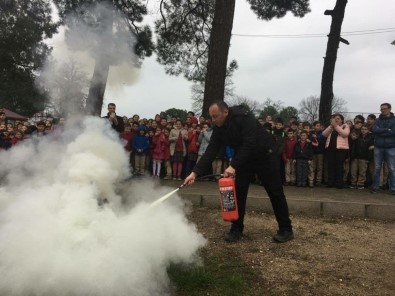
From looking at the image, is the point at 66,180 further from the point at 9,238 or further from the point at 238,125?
the point at 238,125

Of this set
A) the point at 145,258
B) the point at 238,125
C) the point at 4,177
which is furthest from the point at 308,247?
the point at 4,177

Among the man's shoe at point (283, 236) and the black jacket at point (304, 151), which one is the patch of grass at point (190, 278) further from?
the black jacket at point (304, 151)

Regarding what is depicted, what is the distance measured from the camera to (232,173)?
5.02 metres

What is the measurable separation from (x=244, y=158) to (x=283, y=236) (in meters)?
1.28

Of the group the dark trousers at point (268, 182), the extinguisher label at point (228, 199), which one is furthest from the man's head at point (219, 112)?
the extinguisher label at point (228, 199)

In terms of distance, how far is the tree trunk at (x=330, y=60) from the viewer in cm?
1252

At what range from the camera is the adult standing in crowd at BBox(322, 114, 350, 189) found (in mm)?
8648

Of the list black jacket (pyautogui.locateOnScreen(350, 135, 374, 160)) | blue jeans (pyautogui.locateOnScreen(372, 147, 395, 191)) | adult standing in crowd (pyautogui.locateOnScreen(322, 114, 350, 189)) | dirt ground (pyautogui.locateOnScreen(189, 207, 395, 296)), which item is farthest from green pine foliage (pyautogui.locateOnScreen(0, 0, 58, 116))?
blue jeans (pyautogui.locateOnScreen(372, 147, 395, 191))

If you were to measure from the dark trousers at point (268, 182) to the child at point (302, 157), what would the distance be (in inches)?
142

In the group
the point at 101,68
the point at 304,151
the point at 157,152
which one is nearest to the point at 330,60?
the point at 304,151

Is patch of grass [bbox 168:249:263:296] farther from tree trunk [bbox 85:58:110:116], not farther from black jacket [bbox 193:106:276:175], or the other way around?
tree trunk [bbox 85:58:110:116]

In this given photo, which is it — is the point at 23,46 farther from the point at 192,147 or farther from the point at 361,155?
the point at 361,155

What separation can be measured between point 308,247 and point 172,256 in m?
1.93

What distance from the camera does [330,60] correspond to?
12.6m
